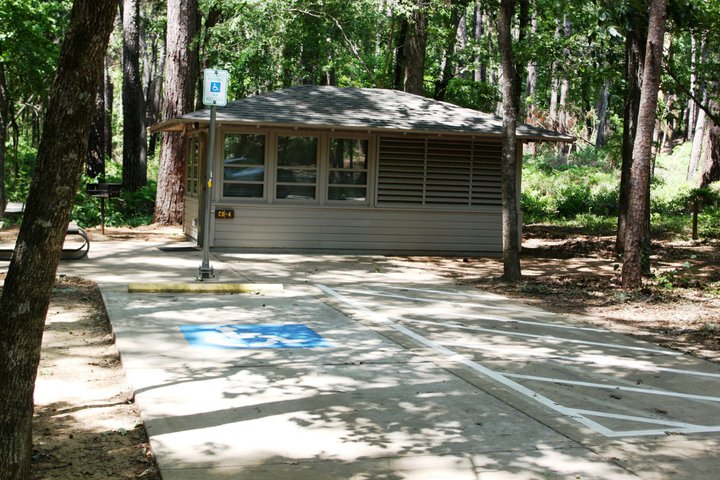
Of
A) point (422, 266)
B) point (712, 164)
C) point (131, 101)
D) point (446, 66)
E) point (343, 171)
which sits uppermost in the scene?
point (446, 66)

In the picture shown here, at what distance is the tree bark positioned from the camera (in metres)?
26.8

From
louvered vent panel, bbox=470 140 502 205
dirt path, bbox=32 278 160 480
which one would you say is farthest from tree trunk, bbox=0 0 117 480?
louvered vent panel, bbox=470 140 502 205

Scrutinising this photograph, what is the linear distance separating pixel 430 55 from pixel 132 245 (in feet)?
55.9

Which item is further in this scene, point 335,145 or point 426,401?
point 335,145

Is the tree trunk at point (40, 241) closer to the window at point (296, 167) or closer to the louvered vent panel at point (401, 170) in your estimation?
the window at point (296, 167)

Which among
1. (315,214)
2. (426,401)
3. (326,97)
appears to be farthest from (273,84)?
(426,401)

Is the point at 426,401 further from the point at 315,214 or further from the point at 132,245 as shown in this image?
the point at 132,245

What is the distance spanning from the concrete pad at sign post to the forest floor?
24 centimetres

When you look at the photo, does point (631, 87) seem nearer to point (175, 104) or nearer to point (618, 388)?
point (618, 388)

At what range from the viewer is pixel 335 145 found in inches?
707

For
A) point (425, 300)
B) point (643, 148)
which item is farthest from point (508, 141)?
point (425, 300)

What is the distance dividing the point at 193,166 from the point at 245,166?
2.50 meters

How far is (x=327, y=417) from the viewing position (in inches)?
237

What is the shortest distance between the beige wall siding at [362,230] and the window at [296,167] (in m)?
0.37
